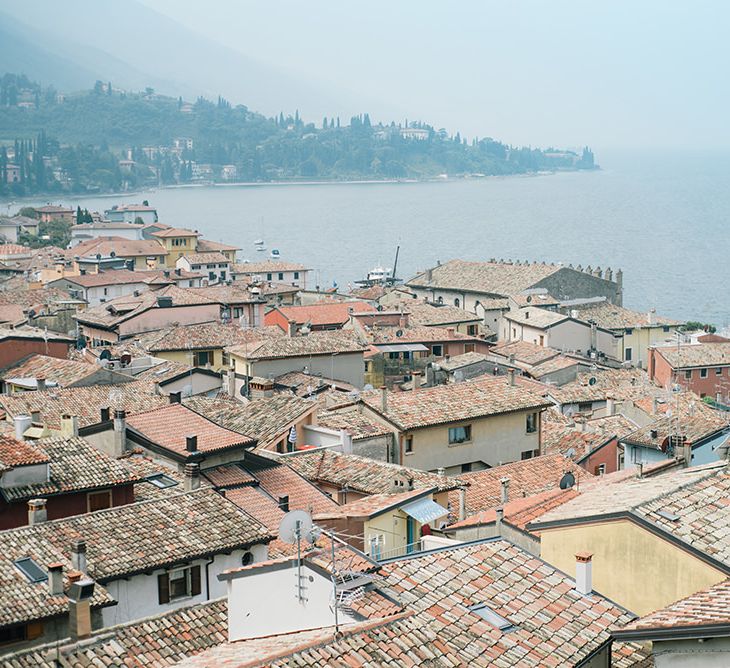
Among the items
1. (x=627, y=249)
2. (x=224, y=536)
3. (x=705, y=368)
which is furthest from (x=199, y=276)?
(x=627, y=249)

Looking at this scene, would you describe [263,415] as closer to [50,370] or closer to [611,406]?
[50,370]

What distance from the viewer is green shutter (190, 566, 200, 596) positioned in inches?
495

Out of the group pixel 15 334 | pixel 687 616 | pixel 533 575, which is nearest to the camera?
pixel 687 616

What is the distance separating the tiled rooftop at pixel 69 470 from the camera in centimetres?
1390

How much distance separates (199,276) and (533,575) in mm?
56081

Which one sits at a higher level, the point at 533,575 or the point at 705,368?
the point at 533,575

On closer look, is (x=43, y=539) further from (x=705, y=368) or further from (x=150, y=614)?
(x=705, y=368)

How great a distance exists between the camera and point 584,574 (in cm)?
1017

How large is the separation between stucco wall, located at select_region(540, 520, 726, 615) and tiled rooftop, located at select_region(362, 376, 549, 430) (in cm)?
1227

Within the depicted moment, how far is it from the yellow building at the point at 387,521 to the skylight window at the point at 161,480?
1.99 meters

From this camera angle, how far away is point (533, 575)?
414 inches

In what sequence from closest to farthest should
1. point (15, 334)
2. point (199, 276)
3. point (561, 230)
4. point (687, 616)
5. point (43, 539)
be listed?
point (687, 616), point (43, 539), point (15, 334), point (199, 276), point (561, 230)

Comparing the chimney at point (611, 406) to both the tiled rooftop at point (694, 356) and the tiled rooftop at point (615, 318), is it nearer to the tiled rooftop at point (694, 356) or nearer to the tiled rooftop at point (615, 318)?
the tiled rooftop at point (694, 356)

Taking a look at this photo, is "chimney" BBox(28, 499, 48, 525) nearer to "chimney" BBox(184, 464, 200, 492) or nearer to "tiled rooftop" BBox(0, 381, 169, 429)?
"chimney" BBox(184, 464, 200, 492)
